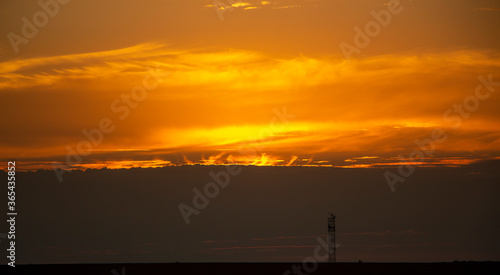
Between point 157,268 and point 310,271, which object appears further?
point 157,268

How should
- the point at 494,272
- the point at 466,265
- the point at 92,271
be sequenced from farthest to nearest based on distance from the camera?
the point at 466,265 → the point at 92,271 → the point at 494,272

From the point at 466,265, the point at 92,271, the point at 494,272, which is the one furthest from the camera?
the point at 466,265

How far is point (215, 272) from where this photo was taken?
87750 mm

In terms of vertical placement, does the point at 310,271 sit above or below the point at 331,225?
below

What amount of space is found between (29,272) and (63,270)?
17.2 ft

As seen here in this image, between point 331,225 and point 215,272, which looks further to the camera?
point 331,225

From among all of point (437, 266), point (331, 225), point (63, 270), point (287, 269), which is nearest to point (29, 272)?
point (63, 270)

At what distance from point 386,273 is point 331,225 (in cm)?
1605

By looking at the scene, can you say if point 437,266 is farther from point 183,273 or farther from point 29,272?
point 29,272

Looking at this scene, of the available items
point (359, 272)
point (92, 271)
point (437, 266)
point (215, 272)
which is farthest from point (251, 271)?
point (437, 266)

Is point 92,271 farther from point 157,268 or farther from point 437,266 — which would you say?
point 437,266

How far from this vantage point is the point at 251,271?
8900 cm

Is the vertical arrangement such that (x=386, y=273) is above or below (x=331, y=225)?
below

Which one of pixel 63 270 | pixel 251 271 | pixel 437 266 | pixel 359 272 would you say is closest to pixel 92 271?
pixel 63 270
